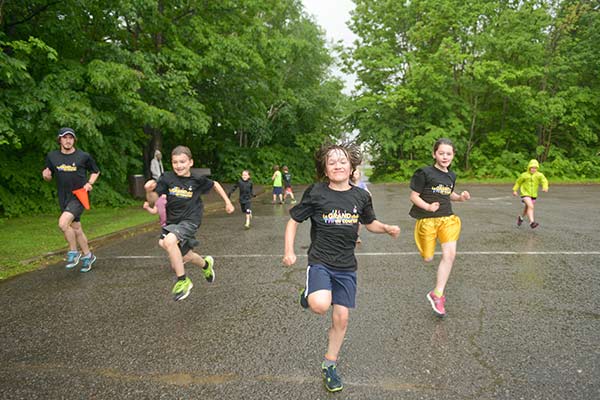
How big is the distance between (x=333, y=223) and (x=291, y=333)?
1306mm

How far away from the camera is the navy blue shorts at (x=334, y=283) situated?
266 cm

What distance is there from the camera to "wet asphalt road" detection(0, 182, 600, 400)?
262 cm

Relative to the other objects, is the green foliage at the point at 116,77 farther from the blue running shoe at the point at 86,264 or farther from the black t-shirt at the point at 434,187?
the black t-shirt at the point at 434,187

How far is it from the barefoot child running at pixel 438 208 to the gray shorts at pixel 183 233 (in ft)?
8.75

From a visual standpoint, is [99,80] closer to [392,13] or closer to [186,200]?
[186,200]

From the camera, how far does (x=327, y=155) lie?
286cm

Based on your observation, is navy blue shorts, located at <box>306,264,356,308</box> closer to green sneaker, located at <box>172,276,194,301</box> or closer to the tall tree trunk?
green sneaker, located at <box>172,276,194,301</box>

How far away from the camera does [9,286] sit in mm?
4891

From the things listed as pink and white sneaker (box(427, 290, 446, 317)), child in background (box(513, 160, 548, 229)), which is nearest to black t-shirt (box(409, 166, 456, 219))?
pink and white sneaker (box(427, 290, 446, 317))

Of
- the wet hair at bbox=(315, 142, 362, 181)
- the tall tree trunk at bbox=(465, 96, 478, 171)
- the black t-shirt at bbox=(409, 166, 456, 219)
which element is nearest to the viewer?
the wet hair at bbox=(315, 142, 362, 181)

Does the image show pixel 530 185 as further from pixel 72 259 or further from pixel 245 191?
pixel 72 259

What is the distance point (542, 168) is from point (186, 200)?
28.0 m

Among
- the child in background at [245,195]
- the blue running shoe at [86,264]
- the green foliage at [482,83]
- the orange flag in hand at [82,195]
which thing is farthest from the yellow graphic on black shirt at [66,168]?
the green foliage at [482,83]

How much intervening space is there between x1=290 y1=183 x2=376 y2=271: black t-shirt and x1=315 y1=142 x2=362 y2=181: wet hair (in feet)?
0.71
